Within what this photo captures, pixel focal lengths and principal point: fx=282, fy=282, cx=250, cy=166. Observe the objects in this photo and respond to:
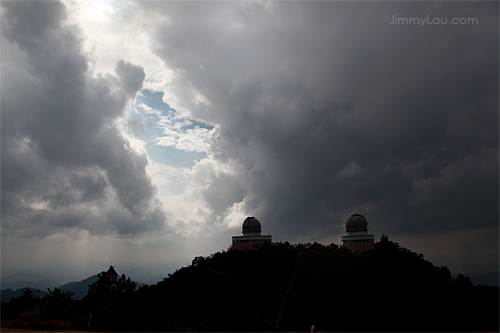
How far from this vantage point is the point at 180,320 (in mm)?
19094

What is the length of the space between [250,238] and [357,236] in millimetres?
15607

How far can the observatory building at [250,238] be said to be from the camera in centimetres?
4306

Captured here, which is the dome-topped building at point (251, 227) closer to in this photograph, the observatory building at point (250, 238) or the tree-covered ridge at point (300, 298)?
the observatory building at point (250, 238)

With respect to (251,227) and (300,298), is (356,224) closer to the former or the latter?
(251,227)

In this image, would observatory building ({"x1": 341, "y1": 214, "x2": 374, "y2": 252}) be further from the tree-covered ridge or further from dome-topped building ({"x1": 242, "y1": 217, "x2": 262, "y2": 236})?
dome-topped building ({"x1": 242, "y1": 217, "x2": 262, "y2": 236})

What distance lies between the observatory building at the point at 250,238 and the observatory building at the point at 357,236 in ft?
38.3

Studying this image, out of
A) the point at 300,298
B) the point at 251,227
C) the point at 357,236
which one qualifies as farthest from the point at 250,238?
the point at 300,298

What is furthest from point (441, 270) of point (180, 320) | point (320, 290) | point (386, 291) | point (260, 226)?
point (180, 320)

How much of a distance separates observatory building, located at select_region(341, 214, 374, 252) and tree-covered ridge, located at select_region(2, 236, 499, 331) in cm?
176

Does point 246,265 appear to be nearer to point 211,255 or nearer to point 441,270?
point 211,255

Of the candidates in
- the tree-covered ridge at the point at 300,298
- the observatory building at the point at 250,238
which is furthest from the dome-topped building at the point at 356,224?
the observatory building at the point at 250,238

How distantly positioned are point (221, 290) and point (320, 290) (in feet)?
31.2

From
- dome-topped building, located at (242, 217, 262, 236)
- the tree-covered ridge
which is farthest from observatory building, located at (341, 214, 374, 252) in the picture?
dome-topped building, located at (242, 217, 262, 236)

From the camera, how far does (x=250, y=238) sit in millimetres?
43406
